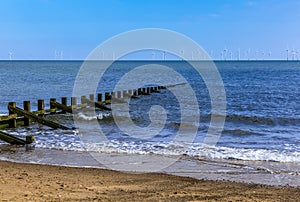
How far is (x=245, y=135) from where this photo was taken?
19.2m

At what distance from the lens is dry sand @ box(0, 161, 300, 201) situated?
8.14 m

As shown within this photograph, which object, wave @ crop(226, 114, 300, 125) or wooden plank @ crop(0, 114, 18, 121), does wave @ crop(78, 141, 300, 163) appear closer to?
wooden plank @ crop(0, 114, 18, 121)

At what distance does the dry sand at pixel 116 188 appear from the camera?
26.7 feet

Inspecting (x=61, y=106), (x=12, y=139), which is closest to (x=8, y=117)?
(x=12, y=139)

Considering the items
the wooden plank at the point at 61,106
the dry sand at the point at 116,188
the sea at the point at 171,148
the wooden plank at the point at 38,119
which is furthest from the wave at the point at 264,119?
the dry sand at the point at 116,188

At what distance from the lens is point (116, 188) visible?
29.3ft

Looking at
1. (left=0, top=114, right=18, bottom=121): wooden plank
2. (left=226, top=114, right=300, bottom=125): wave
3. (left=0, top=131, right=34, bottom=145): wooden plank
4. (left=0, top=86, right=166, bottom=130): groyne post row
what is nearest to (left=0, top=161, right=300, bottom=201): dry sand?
(left=0, top=131, right=34, bottom=145): wooden plank

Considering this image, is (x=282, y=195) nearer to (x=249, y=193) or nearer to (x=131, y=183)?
(x=249, y=193)

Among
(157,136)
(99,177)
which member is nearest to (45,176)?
(99,177)

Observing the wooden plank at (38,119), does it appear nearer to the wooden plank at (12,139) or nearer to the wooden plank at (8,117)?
the wooden plank at (8,117)

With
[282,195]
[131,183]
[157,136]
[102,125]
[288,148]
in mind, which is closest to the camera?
[282,195]

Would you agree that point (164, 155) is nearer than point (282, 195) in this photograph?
No

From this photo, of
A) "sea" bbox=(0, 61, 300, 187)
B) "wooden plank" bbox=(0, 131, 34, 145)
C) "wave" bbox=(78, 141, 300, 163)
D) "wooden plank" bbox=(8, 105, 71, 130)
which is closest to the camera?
"sea" bbox=(0, 61, 300, 187)

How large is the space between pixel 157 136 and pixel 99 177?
28.0 feet
